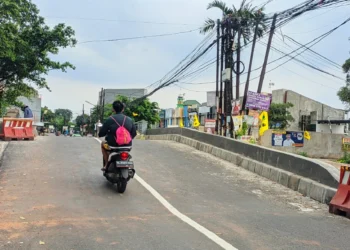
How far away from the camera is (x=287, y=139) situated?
2412 centimetres

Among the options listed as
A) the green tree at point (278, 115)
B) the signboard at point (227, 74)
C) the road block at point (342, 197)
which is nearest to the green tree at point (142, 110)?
the green tree at point (278, 115)

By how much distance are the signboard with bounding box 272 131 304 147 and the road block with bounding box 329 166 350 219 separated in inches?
638

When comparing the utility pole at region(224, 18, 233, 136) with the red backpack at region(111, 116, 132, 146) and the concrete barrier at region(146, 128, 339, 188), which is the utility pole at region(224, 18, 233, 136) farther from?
the red backpack at region(111, 116, 132, 146)

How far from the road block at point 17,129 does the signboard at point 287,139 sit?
13.7m

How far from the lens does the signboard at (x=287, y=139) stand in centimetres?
2342

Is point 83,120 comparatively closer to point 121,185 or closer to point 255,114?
point 255,114

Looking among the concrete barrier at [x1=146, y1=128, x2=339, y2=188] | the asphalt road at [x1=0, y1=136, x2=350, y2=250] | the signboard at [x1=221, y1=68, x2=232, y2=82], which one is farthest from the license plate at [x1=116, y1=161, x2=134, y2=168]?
the signboard at [x1=221, y1=68, x2=232, y2=82]

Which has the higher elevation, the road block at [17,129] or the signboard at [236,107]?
the signboard at [236,107]

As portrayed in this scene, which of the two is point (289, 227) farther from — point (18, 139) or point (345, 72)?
point (345, 72)

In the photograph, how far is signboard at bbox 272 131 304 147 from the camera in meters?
23.4

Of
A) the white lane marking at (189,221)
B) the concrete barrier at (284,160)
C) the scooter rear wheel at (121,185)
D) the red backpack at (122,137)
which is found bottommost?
the white lane marking at (189,221)

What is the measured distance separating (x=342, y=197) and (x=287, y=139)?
1744 cm

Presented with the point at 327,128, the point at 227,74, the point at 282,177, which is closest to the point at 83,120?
the point at 327,128

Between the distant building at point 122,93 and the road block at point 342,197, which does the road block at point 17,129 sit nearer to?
the road block at point 342,197
